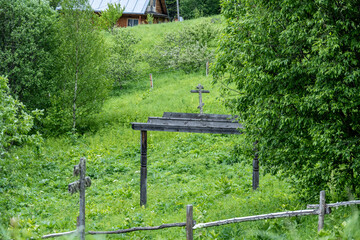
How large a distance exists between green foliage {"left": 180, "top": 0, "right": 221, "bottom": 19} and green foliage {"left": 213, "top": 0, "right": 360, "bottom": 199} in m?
55.7

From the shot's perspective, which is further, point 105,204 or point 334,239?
point 105,204

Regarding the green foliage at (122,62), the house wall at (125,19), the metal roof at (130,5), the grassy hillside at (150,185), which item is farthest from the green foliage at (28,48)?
the house wall at (125,19)

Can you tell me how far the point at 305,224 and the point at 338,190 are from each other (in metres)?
1.23

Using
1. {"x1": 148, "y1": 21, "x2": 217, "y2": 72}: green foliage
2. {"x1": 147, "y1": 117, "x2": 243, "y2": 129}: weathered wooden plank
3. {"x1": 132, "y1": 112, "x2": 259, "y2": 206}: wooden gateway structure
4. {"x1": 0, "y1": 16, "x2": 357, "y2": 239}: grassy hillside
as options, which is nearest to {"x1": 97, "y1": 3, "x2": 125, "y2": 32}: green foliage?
{"x1": 148, "y1": 21, "x2": 217, "y2": 72}: green foliage

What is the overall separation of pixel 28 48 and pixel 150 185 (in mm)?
13914

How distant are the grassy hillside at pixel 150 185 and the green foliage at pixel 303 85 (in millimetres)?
1139

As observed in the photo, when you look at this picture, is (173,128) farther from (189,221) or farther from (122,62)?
(122,62)

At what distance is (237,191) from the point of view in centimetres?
1489

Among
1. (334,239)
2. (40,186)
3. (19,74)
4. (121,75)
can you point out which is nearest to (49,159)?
(40,186)

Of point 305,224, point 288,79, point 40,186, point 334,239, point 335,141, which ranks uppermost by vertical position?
point 288,79

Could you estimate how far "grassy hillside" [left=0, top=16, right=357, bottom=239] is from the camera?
1038cm

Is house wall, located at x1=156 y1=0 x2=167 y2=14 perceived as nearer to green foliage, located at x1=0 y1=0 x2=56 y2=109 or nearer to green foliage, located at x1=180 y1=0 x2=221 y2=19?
green foliage, located at x1=180 y1=0 x2=221 y2=19

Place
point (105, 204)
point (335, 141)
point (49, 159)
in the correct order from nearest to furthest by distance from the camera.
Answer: point (335, 141) < point (105, 204) < point (49, 159)

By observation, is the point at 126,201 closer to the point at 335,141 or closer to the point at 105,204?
the point at 105,204
